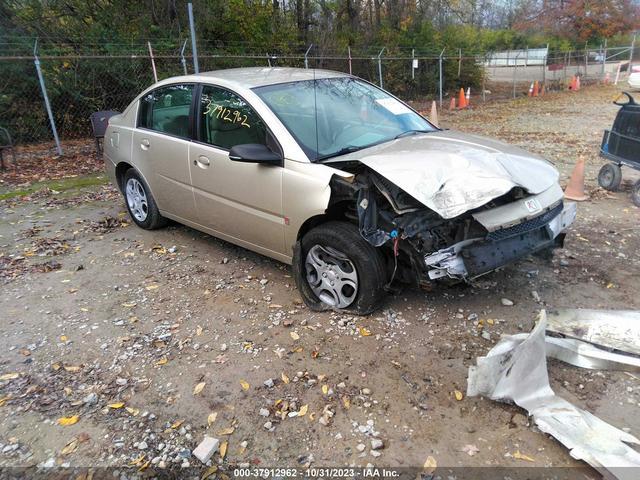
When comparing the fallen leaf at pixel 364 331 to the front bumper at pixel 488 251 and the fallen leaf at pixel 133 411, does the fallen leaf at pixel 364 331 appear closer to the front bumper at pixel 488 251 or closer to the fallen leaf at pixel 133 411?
the front bumper at pixel 488 251

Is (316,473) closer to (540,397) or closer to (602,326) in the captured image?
(540,397)

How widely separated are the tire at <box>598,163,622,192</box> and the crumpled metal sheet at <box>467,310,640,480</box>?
4822mm

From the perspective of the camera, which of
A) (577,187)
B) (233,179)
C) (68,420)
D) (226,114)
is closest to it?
(68,420)

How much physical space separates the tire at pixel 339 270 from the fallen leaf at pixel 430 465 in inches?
50.2

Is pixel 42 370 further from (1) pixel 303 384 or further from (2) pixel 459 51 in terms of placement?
(2) pixel 459 51

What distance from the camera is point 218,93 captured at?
14.3ft

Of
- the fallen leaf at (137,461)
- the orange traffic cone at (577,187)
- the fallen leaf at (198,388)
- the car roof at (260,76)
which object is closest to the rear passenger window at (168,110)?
the car roof at (260,76)

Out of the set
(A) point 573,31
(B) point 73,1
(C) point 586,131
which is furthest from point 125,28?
(A) point 573,31

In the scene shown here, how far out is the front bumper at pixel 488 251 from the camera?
3229 mm

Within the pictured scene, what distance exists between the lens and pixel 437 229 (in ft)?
10.7

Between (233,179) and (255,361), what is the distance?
1.62m

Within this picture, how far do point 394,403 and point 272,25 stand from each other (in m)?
15.3

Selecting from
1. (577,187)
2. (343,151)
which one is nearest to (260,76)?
(343,151)

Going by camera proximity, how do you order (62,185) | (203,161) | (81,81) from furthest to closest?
(81,81), (62,185), (203,161)
